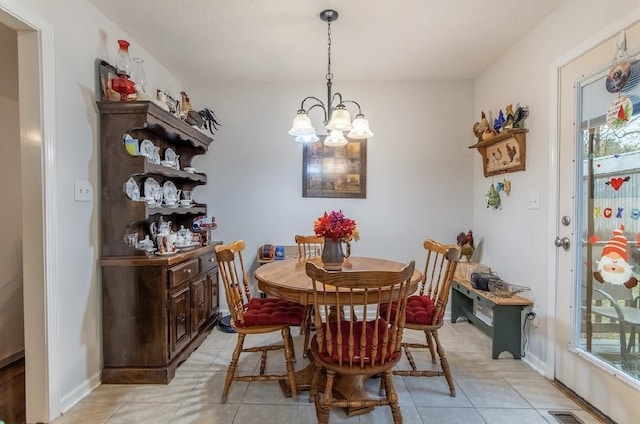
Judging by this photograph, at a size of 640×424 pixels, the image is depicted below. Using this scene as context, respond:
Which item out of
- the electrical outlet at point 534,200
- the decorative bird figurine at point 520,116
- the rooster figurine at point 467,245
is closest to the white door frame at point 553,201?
the electrical outlet at point 534,200

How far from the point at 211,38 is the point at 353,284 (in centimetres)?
227

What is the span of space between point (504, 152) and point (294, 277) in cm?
213

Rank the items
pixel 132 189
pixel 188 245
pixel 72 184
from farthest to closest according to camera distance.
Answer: pixel 188 245
pixel 132 189
pixel 72 184

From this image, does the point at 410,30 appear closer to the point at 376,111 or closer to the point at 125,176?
the point at 376,111

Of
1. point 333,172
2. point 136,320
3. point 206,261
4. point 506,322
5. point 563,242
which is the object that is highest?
point 333,172

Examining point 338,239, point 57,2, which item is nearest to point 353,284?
point 338,239

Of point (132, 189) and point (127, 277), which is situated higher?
point (132, 189)

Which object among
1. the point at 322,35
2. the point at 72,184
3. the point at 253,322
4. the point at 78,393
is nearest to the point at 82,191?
the point at 72,184

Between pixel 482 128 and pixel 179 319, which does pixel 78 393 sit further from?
pixel 482 128

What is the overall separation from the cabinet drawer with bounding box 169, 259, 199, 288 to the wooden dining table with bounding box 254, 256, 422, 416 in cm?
63

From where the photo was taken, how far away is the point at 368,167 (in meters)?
3.48

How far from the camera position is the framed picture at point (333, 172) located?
11.4 feet

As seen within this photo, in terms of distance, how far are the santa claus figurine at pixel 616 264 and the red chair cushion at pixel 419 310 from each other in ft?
3.08

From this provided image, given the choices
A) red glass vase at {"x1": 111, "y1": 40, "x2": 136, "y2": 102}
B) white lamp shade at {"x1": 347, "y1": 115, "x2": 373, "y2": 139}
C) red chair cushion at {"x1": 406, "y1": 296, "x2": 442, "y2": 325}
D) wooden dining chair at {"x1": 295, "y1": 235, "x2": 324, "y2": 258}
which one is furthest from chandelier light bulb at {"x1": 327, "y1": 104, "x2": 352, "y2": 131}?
red glass vase at {"x1": 111, "y1": 40, "x2": 136, "y2": 102}
